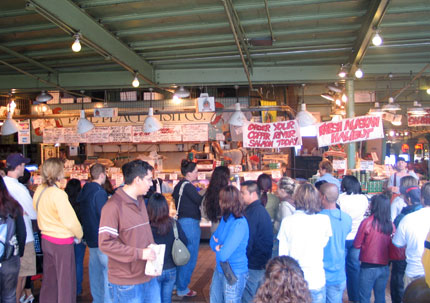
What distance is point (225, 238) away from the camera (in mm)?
3887

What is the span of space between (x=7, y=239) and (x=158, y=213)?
4.85 feet

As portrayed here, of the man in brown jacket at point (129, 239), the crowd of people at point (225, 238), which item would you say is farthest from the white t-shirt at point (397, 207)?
the man in brown jacket at point (129, 239)

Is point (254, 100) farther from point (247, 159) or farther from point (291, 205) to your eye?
point (291, 205)

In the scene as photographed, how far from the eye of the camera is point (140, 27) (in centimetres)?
703

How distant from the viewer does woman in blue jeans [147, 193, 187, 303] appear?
419 centimetres

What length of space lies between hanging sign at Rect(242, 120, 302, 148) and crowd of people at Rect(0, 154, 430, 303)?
3.65 m

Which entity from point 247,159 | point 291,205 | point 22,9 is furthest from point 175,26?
point 247,159

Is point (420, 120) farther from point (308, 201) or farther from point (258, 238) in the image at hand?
point (308, 201)

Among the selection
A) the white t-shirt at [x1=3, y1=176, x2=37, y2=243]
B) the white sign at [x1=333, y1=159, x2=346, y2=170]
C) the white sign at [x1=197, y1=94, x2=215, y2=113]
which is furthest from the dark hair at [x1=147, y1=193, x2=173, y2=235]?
the white sign at [x1=333, y1=159, x2=346, y2=170]

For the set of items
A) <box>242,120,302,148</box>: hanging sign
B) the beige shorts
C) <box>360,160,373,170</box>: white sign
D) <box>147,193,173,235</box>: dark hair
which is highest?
<box>242,120,302,148</box>: hanging sign

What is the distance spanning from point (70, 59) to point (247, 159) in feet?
21.5

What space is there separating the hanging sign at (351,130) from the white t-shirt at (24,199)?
6.22 m

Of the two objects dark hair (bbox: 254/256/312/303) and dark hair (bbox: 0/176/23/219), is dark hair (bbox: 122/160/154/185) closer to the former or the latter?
dark hair (bbox: 0/176/23/219)

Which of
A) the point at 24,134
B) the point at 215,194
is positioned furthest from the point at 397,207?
the point at 24,134
